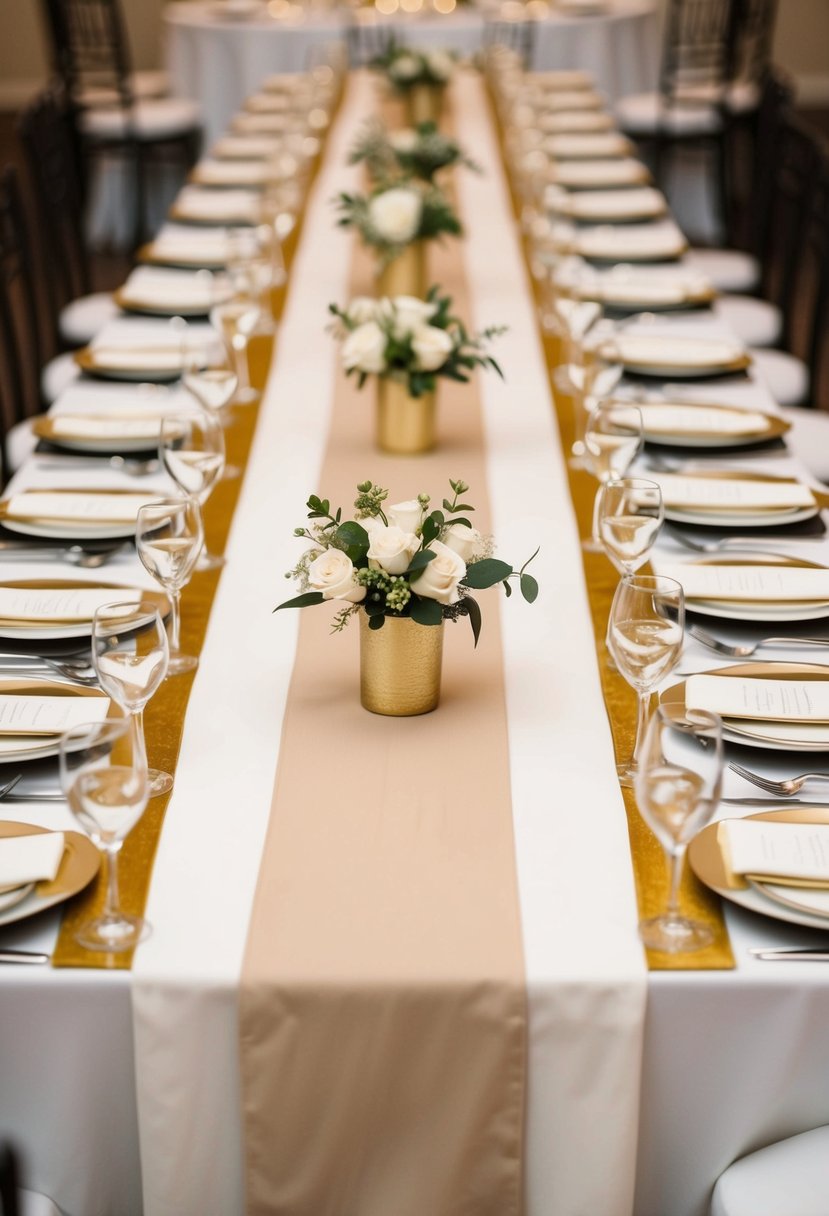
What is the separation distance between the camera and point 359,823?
1.59m

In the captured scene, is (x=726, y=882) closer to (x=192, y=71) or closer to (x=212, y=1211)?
(x=212, y=1211)

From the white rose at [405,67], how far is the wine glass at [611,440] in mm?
3496

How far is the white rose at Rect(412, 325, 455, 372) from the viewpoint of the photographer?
242 cm

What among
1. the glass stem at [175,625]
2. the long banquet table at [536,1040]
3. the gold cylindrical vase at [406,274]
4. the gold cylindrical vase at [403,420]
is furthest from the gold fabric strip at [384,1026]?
the gold cylindrical vase at [406,274]

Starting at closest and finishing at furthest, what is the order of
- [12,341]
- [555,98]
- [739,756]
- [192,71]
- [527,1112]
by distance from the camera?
[527,1112] → [739,756] → [12,341] → [555,98] → [192,71]

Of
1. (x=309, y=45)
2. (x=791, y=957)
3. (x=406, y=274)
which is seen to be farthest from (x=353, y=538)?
(x=309, y=45)

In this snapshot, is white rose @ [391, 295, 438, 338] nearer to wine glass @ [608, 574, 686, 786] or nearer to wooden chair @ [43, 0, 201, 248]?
wine glass @ [608, 574, 686, 786]

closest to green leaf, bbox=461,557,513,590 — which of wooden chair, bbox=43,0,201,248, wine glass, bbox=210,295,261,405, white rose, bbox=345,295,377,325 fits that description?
white rose, bbox=345,295,377,325

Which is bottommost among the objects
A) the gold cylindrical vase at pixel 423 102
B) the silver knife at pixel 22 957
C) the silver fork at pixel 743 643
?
the gold cylindrical vase at pixel 423 102

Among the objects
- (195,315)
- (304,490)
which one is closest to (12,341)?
(195,315)

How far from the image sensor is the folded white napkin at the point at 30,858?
145 cm

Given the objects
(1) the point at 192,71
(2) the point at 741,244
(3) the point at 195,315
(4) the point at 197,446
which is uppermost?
(4) the point at 197,446

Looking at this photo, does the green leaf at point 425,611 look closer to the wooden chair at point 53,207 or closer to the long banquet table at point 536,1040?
the long banquet table at point 536,1040

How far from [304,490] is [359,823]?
1052 mm
